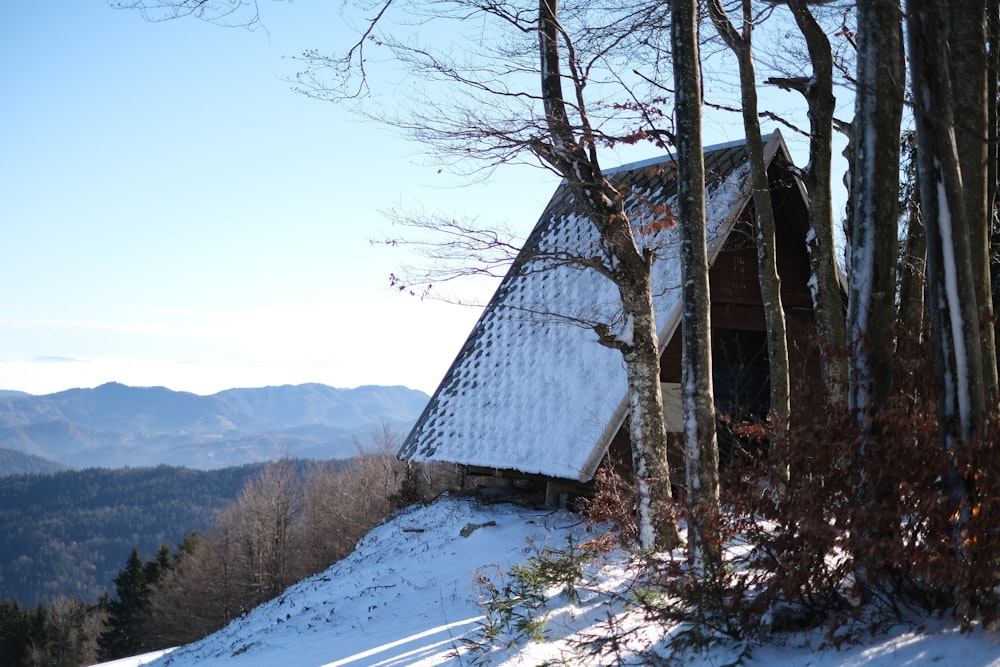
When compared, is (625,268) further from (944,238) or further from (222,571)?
(222,571)

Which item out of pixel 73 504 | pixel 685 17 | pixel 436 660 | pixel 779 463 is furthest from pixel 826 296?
pixel 73 504

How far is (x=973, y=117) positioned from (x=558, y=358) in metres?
7.82

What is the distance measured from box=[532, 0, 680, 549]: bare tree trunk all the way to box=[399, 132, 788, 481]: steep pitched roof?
1162 mm

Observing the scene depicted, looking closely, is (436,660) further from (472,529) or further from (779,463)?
(472,529)

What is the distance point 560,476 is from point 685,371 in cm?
452

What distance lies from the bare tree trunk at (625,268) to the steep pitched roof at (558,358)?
45.7 inches

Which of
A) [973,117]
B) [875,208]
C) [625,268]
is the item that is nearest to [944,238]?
[875,208]

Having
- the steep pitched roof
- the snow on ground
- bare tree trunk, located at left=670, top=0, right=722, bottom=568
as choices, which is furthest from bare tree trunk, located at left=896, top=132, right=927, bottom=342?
the snow on ground

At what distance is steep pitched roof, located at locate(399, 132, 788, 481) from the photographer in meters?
11.2

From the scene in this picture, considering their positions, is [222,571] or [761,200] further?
[222,571]

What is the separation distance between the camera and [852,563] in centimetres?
431

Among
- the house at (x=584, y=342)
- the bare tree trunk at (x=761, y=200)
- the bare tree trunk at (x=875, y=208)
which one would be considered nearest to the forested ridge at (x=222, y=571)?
the house at (x=584, y=342)

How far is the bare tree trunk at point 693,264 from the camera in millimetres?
6582

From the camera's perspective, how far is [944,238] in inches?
178
